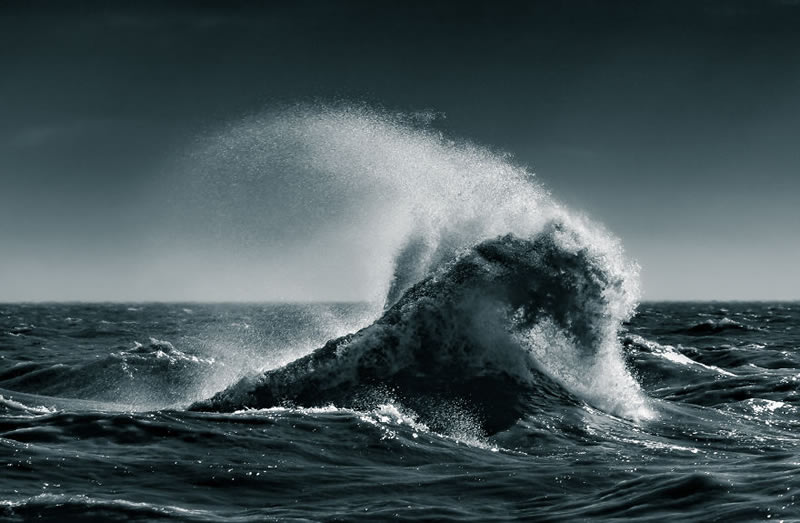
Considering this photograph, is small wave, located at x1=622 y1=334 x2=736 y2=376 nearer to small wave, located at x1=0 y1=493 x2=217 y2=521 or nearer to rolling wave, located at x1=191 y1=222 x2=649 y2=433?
rolling wave, located at x1=191 y1=222 x2=649 y2=433

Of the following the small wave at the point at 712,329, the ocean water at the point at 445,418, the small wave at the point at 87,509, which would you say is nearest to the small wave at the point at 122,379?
the ocean water at the point at 445,418

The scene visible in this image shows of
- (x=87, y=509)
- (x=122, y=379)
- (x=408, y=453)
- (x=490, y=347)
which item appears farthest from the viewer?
(x=122, y=379)

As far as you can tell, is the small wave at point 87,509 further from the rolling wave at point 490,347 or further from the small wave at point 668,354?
the small wave at point 668,354

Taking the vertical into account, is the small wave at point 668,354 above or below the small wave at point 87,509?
above

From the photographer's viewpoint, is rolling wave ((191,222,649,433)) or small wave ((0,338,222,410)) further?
small wave ((0,338,222,410))

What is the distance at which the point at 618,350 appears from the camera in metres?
18.5

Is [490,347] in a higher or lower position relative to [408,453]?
higher

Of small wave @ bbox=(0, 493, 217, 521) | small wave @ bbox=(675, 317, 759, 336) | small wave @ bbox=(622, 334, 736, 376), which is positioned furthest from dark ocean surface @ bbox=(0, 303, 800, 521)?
small wave @ bbox=(675, 317, 759, 336)

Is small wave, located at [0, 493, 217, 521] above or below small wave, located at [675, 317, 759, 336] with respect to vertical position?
below

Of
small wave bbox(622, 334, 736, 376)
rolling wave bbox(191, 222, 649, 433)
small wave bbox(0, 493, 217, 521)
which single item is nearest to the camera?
small wave bbox(0, 493, 217, 521)

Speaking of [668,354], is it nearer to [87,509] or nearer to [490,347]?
[490,347]

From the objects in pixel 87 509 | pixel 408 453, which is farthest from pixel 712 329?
pixel 87 509

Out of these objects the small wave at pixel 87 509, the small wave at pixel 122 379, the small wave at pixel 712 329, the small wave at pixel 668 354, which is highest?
the small wave at pixel 712 329

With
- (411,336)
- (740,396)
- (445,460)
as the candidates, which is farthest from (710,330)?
(445,460)
